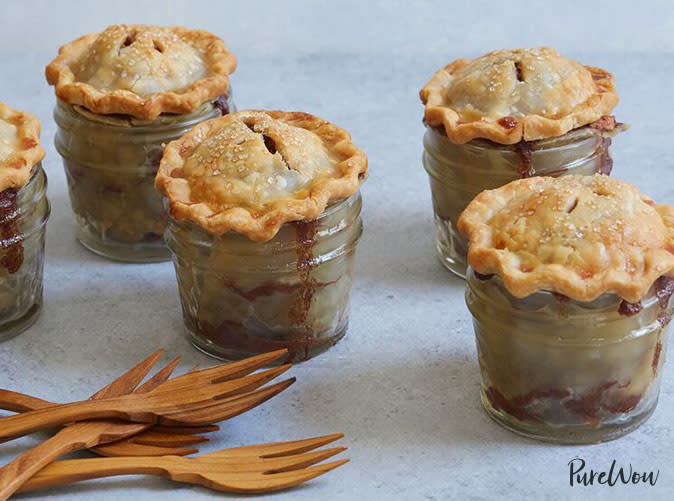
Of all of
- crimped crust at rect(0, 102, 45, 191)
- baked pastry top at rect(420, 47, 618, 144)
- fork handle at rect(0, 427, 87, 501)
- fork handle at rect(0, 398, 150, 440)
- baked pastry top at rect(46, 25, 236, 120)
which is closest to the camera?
fork handle at rect(0, 427, 87, 501)

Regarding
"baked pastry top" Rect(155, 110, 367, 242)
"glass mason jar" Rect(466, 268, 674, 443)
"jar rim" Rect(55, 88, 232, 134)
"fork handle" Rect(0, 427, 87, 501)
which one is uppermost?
"baked pastry top" Rect(155, 110, 367, 242)

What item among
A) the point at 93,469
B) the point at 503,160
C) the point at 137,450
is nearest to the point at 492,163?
the point at 503,160

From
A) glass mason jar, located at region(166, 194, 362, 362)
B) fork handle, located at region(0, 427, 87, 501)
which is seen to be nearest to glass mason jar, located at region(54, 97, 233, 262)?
glass mason jar, located at region(166, 194, 362, 362)

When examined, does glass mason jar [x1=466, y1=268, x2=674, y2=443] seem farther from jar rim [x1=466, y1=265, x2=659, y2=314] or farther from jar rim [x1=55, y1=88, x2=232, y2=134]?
jar rim [x1=55, y1=88, x2=232, y2=134]

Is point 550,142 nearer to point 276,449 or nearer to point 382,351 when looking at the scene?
point 382,351

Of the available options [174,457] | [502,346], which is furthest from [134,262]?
[502,346]

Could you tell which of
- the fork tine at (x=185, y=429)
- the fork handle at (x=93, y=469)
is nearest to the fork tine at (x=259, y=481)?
the fork handle at (x=93, y=469)

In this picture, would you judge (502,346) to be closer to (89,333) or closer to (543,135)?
(543,135)
